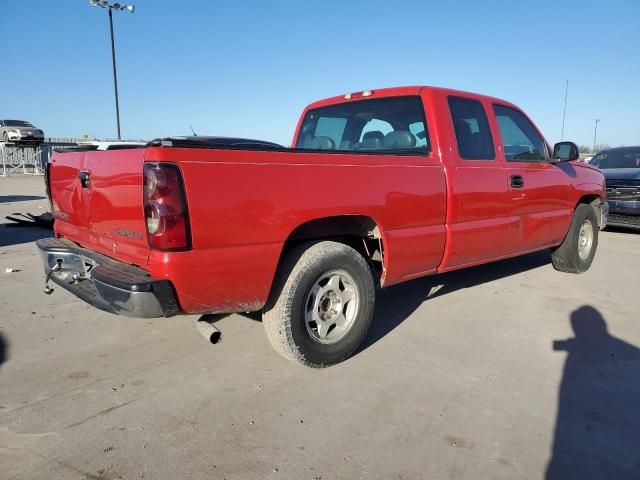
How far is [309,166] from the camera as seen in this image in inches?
112

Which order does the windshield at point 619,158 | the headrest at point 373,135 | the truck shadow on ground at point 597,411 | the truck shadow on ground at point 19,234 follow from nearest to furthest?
the truck shadow on ground at point 597,411
the headrest at point 373,135
the truck shadow on ground at point 19,234
the windshield at point 619,158

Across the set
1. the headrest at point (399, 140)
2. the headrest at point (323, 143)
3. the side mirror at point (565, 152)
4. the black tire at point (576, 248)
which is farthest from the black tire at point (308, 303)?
the black tire at point (576, 248)

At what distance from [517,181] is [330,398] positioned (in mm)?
2851

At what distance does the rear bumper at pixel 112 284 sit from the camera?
8.00 feet

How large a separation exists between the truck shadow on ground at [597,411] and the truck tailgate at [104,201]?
94.4 inches

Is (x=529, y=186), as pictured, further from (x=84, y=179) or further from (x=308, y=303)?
(x=84, y=179)

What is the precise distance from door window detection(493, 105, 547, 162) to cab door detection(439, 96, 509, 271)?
30cm

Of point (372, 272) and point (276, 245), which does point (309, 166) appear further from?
point (372, 272)

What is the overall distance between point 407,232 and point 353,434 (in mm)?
1532

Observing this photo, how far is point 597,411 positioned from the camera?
2.69m

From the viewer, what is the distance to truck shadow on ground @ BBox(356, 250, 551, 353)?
4055 mm

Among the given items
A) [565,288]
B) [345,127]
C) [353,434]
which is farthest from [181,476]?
[565,288]

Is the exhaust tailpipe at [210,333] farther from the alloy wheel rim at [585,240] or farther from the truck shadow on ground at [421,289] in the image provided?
the alloy wheel rim at [585,240]

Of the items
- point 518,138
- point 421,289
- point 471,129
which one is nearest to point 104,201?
point 471,129
